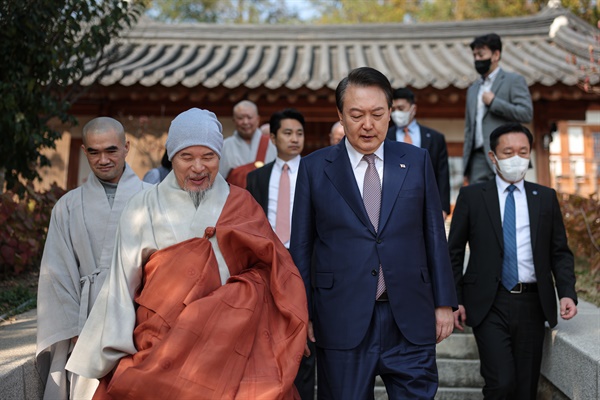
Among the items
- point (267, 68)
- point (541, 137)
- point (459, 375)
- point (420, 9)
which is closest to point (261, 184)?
point (459, 375)

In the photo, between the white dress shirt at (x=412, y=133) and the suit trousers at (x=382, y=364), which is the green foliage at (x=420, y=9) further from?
the suit trousers at (x=382, y=364)

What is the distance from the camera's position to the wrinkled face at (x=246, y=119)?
6477mm

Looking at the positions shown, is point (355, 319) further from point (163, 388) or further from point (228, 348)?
point (163, 388)

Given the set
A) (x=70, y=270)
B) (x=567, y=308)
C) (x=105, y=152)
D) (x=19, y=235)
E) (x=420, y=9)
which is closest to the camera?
(x=70, y=270)

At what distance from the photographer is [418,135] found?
5797 mm

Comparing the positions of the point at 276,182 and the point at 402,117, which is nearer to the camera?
the point at 276,182

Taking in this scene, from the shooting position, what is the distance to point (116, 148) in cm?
377

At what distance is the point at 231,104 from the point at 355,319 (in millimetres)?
6953

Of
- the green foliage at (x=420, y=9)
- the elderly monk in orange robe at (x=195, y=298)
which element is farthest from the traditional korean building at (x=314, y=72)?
the green foliage at (x=420, y=9)

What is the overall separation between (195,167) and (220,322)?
0.76 m

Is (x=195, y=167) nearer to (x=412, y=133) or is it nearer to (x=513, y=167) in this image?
(x=513, y=167)

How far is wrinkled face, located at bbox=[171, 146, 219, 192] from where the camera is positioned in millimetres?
3119

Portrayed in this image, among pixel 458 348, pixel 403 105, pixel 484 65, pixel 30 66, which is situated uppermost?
pixel 30 66

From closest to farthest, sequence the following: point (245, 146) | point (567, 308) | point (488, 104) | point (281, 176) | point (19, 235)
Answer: point (567, 308), point (281, 176), point (488, 104), point (19, 235), point (245, 146)
